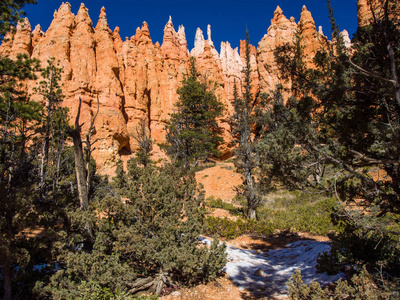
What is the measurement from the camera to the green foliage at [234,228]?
1004cm

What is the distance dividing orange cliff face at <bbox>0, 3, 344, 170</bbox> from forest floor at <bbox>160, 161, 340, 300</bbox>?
15.7m

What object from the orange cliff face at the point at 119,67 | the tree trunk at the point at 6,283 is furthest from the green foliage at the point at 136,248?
the orange cliff face at the point at 119,67

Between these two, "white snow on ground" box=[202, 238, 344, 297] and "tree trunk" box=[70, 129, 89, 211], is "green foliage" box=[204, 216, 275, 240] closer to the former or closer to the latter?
"white snow on ground" box=[202, 238, 344, 297]

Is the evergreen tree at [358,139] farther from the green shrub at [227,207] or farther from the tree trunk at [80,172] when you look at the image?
the green shrub at [227,207]

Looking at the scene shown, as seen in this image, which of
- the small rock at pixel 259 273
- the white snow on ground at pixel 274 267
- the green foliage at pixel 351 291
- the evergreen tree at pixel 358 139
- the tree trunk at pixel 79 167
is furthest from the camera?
the small rock at pixel 259 273

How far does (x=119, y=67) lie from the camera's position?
103ft

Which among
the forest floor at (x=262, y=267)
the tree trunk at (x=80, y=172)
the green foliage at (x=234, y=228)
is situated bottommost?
the forest floor at (x=262, y=267)

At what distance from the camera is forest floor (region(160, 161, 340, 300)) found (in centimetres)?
530

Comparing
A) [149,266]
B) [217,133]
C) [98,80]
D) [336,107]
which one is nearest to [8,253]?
[149,266]

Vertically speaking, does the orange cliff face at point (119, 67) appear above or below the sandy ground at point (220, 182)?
above

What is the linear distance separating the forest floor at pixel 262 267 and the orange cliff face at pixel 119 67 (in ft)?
51.4

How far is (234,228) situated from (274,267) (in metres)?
3.56

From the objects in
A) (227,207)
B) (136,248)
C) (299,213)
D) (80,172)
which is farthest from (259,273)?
(227,207)

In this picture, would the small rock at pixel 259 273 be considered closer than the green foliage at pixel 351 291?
No
